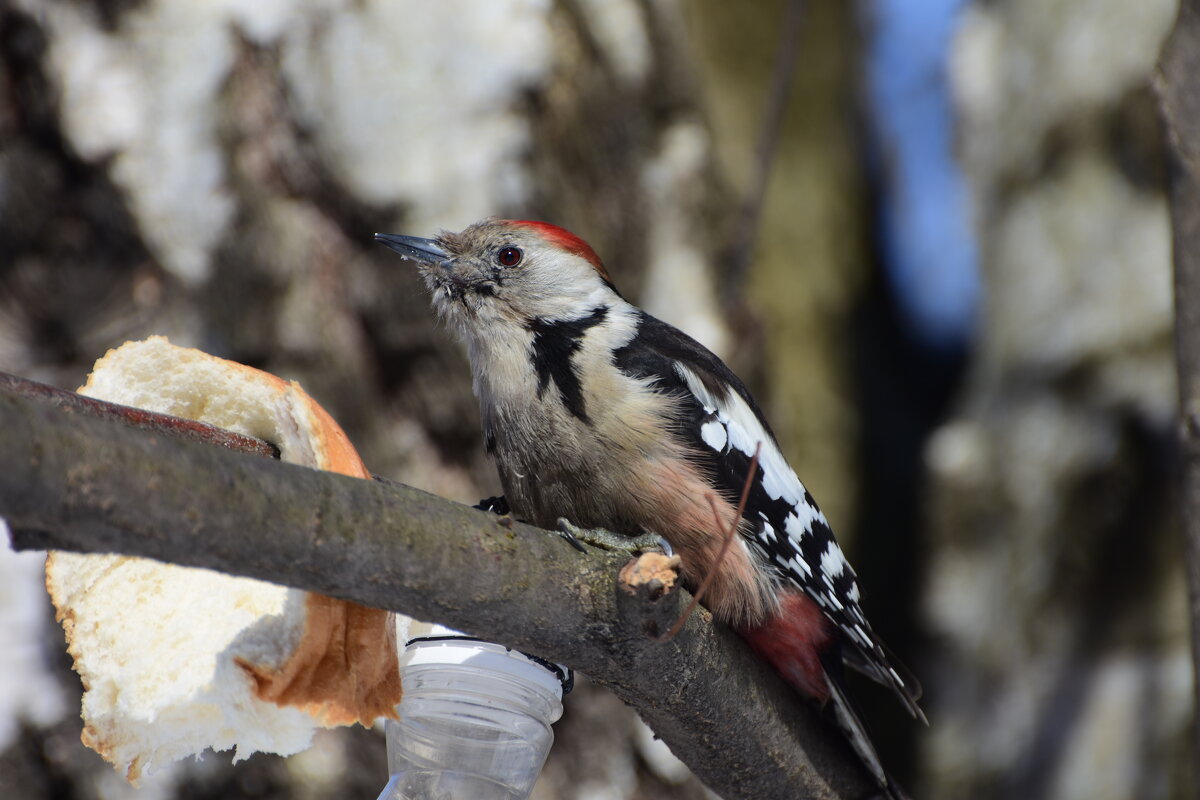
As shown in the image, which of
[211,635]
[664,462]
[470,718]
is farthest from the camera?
[664,462]

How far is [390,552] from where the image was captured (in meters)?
1.54

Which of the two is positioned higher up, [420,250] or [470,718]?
[420,250]

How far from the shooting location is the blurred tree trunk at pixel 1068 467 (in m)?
4.67

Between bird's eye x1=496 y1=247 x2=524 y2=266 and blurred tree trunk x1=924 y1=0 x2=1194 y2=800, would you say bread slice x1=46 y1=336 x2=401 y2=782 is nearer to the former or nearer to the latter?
bird's eye x1=496 y1=247 x2=524 y2=266

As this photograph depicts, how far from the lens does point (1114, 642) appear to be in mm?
4695

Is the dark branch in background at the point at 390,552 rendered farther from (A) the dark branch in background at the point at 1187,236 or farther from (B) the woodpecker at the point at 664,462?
(A) the dark branch in background at the point at 1187,236

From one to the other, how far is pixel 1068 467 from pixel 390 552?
13.6ft

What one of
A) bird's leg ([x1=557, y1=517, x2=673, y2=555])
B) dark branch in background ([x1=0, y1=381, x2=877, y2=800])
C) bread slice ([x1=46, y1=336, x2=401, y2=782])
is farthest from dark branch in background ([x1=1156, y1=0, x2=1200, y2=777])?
bread slice ([x1=46, y1=336, x2=401, y2=782])

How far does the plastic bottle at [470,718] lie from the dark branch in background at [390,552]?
305 millimetres

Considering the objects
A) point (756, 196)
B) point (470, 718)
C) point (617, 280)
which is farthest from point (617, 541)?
point (756, 196)

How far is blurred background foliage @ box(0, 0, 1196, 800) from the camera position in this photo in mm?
4051

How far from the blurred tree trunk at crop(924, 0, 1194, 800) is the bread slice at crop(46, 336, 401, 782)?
3.67m

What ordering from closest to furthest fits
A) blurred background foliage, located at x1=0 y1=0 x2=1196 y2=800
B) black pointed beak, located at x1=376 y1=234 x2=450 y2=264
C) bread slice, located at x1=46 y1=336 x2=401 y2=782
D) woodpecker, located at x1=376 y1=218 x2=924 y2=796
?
1. bread slice, located at x1=46 y1=336 x2=401 y2=782
2. woodpecker, located at x1=376 y1=218 x2=924 y2=796
3. black pointed beak, located at x1=376 y1=234 x2=450 y2=264
4. blurred background foliage, located at x1=0 y1=0 x2=1196 y2=800

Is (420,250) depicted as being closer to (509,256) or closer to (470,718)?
(509,256)
